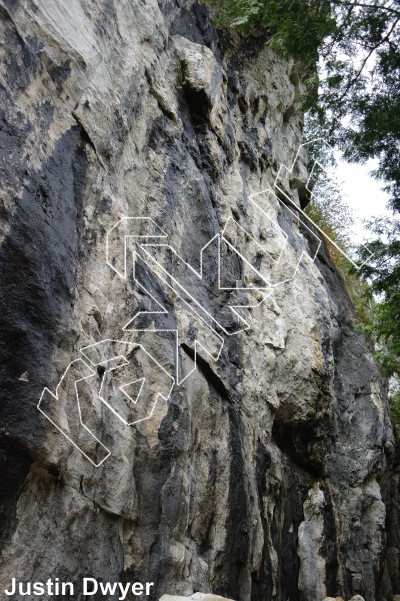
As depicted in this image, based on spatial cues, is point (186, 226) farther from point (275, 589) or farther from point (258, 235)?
point (275, 589)

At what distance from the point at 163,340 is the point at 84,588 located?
295cm

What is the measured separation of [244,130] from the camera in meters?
12.0

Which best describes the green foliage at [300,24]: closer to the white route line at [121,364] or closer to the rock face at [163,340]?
the rock face at [163,340]

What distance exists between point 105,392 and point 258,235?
19.5ft

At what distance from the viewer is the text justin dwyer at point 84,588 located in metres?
4.42

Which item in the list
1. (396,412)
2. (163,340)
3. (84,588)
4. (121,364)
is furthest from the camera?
(396,412)

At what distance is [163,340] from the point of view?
7.11 m

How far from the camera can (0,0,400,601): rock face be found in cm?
499

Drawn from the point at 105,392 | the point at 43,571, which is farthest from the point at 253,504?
the point at 43,571

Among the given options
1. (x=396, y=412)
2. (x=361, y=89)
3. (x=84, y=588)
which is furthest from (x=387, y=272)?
(x=396, y=412)

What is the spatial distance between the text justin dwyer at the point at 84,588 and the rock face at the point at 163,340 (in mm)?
85

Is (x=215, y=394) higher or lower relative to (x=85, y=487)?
higher

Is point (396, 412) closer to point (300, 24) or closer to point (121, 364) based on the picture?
point (300, 24)

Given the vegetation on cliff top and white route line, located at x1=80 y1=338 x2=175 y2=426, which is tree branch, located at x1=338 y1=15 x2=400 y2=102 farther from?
white route line, located at x1=80 y1=338 x2=175 y2=426
